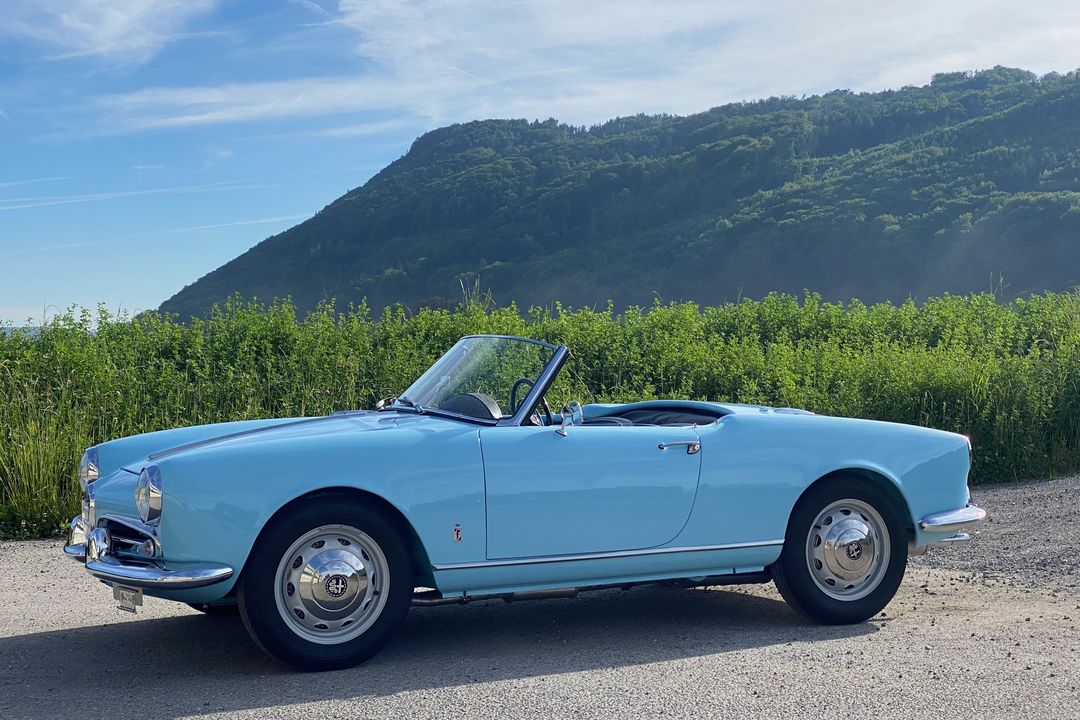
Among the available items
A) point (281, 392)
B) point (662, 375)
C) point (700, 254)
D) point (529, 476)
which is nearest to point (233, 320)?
point (281, 392)

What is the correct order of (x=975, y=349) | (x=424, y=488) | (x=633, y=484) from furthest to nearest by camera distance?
(x=975, y=349), (x=633, y=484), (x=424, y=488)

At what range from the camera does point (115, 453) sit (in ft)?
17.9

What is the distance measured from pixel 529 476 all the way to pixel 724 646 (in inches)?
48.7

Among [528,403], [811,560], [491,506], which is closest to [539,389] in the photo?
[528,403]

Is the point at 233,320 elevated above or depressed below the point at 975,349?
above

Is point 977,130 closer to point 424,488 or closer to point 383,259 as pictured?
point 383,259

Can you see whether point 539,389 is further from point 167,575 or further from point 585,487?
point 167,575

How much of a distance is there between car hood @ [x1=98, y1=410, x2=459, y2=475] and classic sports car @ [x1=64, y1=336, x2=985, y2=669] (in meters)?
0.02

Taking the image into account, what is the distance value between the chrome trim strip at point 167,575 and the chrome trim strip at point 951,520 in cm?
344

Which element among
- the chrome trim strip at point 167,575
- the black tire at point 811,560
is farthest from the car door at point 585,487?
the chrome trim strip at point 167,575

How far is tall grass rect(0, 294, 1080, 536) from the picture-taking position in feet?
35.3

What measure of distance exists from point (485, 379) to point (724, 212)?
77.1 meters

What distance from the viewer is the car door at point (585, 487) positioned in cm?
482

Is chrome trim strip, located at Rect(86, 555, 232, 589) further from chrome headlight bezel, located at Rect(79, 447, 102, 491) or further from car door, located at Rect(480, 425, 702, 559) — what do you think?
car door, located at Rect(480, 425, 702, 559)
